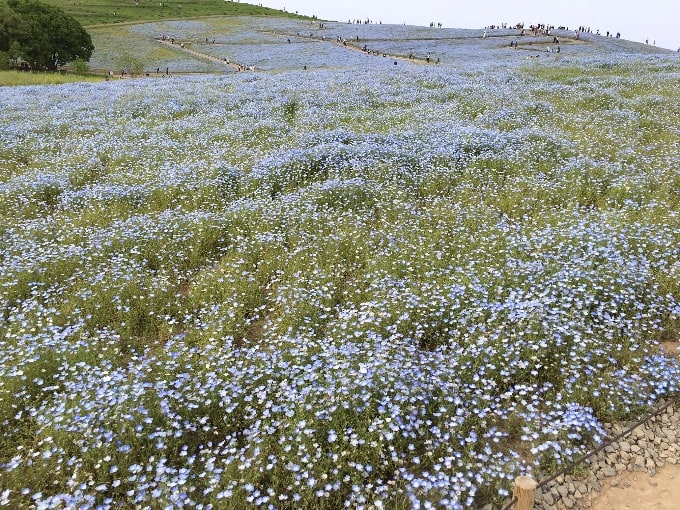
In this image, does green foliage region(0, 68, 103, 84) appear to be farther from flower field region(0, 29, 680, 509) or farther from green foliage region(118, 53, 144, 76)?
flower field region(0, 29, 680, 509)

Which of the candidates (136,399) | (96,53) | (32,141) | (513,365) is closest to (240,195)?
(136,399)

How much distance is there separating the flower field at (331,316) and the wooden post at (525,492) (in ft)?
2.06

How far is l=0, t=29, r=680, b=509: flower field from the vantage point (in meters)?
4.34

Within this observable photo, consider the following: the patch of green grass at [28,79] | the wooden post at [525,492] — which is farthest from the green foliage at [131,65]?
the wooden post at [525,492]

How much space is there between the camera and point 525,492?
339 centimetres

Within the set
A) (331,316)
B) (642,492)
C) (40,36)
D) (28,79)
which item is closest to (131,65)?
(40,36)

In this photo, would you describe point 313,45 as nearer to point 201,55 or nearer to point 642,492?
point 201,55

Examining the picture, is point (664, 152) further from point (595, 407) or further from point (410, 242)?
point (595, 407)

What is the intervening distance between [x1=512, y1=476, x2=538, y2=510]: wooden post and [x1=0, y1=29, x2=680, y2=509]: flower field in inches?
A: 24.7

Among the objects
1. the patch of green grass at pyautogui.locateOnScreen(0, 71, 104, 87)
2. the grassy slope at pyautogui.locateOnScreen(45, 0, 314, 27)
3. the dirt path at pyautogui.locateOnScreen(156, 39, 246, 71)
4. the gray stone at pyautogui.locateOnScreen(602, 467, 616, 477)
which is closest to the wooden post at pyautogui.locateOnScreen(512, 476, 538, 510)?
the gray stone at pyautogui.locateOnScreen(602, 467, 616, 477)

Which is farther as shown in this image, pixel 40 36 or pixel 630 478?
pixel 40 36

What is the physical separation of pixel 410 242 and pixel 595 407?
13.3ft

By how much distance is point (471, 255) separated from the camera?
7.65m

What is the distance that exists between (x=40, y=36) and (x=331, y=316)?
195 ft
